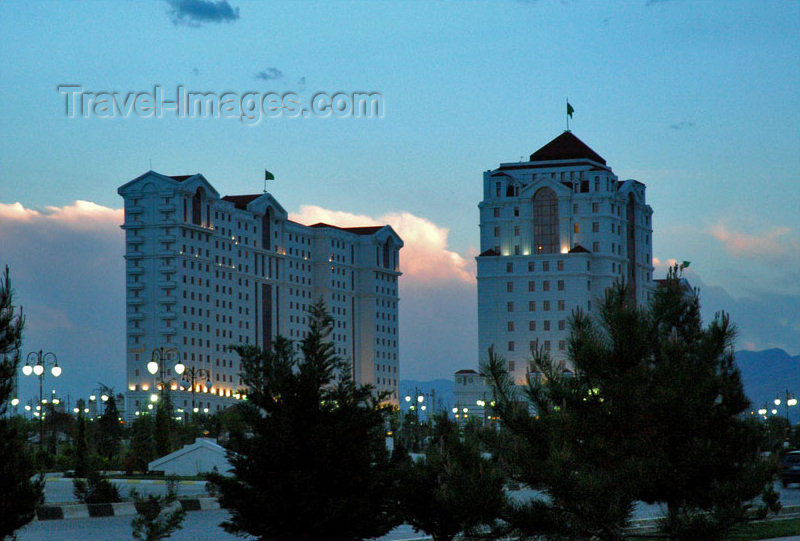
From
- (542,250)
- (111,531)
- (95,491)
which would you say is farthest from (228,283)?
(111,531)

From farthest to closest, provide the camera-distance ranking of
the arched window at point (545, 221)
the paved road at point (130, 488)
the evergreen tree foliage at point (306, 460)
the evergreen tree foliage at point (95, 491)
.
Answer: the arched window at point (545, 221) < the paved road at point (130, 488) < the evergreen tree foliage at point (95, 491) < the evergreen tree foliage at point (306, 460)

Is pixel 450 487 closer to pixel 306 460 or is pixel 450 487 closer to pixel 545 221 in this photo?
pixel 306 460

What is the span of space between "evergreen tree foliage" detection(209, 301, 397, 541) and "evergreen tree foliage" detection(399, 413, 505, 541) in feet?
1.80

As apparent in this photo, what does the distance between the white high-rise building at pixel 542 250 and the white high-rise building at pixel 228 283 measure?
1526cm

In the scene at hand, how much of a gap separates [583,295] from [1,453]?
109m

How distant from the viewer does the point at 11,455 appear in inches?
476

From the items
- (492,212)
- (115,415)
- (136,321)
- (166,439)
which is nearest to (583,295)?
(492,212)

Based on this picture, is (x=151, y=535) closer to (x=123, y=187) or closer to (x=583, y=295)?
(x=583, y=295)

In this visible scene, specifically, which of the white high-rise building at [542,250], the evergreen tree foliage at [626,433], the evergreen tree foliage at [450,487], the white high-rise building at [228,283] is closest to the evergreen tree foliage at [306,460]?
the evergreen tree foliage at [450,487]

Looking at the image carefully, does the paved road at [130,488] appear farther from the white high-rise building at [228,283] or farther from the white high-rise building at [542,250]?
the white high-rise building at [542,250]

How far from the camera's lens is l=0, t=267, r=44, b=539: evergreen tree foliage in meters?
12.0

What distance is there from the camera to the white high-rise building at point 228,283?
13088 centimetres

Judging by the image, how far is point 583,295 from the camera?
119 metres

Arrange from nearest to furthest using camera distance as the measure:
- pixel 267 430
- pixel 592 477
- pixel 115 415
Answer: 1. pixel 592 477
2. pixel 267 430
3. pixel 115 415
